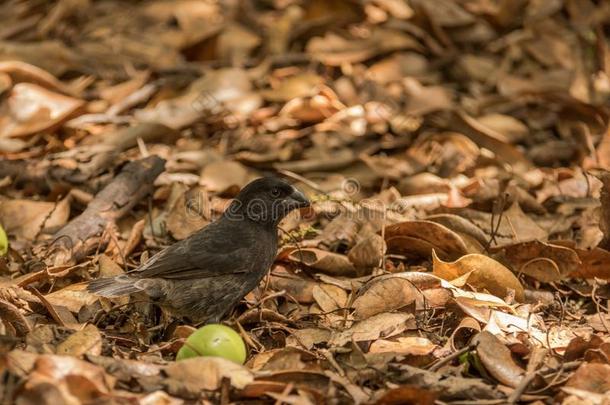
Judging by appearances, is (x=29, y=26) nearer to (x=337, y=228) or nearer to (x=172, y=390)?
(x=337, y=228)

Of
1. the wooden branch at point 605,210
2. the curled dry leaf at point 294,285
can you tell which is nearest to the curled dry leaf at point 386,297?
the curled dry leaf at point 294,285

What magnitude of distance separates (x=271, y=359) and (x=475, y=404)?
0.86 m

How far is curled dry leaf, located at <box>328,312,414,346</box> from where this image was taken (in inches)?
155

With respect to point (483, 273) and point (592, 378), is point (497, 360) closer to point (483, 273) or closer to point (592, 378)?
point (592, 378)

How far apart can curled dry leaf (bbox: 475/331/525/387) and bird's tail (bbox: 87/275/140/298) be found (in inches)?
65.4

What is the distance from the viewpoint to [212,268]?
4.61 meters

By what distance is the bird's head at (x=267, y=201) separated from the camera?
15.9 ft

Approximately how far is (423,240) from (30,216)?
230cm

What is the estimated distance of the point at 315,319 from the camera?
4445 millimetres

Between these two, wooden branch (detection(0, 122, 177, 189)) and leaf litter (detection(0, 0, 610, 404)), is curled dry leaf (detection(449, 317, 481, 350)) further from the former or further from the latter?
wooden branch (detection(0, 122, 177, 189))

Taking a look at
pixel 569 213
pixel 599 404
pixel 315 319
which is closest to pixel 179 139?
pixel 315 319

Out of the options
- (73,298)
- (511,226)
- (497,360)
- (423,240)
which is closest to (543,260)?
(511,226)

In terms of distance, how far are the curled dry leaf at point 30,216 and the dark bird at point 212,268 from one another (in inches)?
36.3

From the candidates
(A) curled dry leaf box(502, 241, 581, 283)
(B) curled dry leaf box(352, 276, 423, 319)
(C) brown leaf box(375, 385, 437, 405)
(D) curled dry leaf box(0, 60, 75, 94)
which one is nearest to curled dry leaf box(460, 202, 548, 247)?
(A) curled dry leaf box(502, 241, 581, 283)
